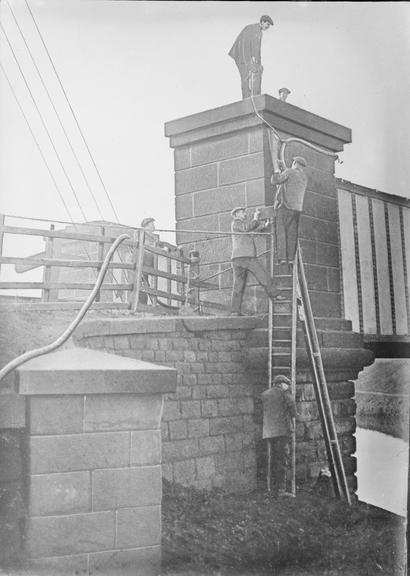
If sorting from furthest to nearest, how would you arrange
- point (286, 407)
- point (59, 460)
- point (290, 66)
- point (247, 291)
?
point (247, 291) → point (286, 407) → point (290, 66) → point (59, 460)

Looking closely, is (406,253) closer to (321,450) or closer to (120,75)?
(321,450)

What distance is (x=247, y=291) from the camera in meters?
4.29

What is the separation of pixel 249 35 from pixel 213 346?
1.95 m

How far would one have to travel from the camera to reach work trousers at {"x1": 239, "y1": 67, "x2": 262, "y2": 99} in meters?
3.81

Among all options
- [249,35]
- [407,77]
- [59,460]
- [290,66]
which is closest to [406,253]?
[407,77]

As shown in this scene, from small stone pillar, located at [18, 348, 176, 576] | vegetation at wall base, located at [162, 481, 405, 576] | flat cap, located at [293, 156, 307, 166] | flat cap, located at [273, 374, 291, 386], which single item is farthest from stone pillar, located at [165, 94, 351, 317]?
small stone pillar, located at [18, 348, 176, 576]

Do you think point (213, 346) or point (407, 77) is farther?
point (213, 346)

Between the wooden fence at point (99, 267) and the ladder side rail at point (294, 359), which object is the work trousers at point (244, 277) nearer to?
the ladder side rail at point (294, 359)

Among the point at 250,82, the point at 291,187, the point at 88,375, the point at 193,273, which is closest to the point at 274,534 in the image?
the point at 88,375

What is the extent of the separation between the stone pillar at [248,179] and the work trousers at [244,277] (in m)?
0.08

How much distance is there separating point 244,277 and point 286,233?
447mm

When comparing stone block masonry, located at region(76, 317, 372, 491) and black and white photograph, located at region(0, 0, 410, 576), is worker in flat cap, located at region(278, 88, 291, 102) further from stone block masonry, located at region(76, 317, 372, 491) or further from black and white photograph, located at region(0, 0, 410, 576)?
Result: stone block masonry, located at region(76, 317, 372, 491)

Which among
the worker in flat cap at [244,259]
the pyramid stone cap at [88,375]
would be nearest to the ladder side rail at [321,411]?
the worker in flat cap at [244,259]

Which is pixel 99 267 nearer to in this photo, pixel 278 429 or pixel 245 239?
pixel 245 239
